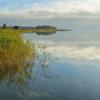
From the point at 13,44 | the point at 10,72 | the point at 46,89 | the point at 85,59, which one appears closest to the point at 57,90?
the point at 46,89

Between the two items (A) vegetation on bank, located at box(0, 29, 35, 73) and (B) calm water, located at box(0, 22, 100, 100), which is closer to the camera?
(B) calm water, located at box(0, 22, 100, 100)

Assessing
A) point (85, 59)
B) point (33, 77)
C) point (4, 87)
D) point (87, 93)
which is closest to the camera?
point (87, 93)

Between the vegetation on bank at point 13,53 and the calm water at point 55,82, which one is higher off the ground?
the vegetation on bank at point 13,53

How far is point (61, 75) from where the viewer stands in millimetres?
17266

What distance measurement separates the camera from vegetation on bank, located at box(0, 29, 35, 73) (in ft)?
57.2

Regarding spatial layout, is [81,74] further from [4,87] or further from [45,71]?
[4,87]

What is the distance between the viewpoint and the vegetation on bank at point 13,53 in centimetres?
1744

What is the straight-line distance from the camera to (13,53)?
1783cm

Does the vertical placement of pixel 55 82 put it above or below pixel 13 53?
below

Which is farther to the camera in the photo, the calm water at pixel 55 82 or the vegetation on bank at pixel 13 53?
the vegetation on bank at pixel 13 53

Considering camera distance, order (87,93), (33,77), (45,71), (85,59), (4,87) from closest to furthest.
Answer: (87,93) < (4,87) < (33,77) < (45,71) < (85,59)

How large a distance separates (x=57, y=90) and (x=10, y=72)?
3.64 meters

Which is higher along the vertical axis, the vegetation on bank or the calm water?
the vegetation on bank

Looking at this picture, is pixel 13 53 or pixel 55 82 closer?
pixel 55 82
